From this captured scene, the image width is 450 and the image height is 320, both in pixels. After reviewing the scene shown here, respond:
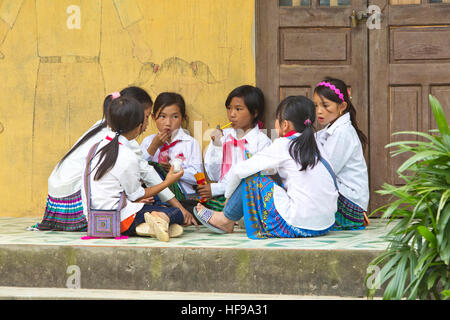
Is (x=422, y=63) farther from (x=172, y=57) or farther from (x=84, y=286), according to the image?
(x=84, y=286)

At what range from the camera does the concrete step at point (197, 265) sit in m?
3.25

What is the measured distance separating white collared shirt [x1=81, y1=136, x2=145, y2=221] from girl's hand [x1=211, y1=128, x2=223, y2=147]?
4.12ft

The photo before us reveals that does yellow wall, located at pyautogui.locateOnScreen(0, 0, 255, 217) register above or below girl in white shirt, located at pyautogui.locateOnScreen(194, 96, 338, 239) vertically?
above

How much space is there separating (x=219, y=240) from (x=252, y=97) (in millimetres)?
1592

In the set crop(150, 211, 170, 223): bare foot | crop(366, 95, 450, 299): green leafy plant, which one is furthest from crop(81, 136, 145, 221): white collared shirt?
crop(366, 95, 450, 299): green leafy plant

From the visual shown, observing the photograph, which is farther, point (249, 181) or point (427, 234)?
point (249, 181)

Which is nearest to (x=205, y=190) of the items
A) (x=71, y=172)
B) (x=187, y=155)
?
(x=187, y=155)

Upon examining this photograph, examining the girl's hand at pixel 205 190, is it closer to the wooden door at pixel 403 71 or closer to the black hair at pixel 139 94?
the black hair at pixel 139 94

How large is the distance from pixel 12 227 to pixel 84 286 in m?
1.36

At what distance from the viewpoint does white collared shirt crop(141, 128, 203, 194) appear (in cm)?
501

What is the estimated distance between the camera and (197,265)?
337cm

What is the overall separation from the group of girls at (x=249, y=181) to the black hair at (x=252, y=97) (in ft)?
0.04

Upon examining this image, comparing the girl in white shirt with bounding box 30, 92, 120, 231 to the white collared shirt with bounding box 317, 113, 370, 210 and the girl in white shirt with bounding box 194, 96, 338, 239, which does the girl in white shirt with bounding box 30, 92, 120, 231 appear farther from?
the white collared shirt with bounding box 317, 113, 370, 210

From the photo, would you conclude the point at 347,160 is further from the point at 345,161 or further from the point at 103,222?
the point at 103,222
